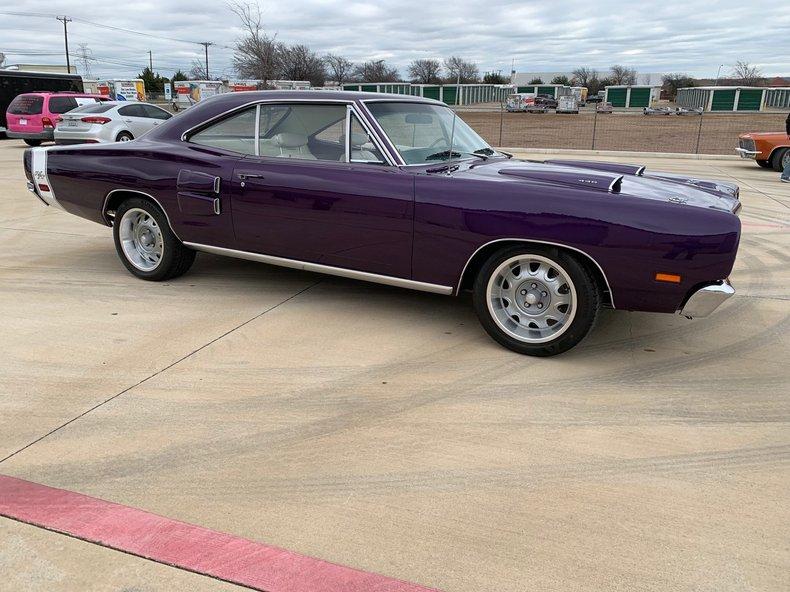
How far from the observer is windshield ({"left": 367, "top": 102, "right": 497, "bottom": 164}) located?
15.3 ft

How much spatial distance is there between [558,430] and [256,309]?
264 cm

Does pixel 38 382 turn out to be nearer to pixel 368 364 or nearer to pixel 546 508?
pixel 368 364

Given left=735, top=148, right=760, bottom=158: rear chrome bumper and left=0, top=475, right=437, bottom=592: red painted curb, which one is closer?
left=0, top=475, right=437, bottom=592: red painted curb

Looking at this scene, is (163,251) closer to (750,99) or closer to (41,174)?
(41,174)

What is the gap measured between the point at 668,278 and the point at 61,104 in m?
20.0

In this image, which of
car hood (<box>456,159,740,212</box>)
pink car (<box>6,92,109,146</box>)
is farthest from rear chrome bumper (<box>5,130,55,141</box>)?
car hood (<box>456,159,740,212</box>)

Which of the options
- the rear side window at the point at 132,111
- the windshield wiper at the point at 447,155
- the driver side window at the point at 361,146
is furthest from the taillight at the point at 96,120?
the windshield wiper at the point at 447,155

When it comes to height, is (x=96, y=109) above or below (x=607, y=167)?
above

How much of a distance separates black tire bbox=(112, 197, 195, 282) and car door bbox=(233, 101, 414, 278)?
2.62 ft

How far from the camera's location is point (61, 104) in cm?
1931

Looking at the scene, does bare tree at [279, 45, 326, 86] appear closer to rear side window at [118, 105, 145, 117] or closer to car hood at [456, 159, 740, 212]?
rear side window at [118, 105, 145, 117]

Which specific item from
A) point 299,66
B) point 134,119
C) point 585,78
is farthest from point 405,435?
point 585,78

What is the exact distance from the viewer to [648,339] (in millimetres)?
4559

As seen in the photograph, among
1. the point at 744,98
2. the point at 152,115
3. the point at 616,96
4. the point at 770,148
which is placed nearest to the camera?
the point at 770,148
